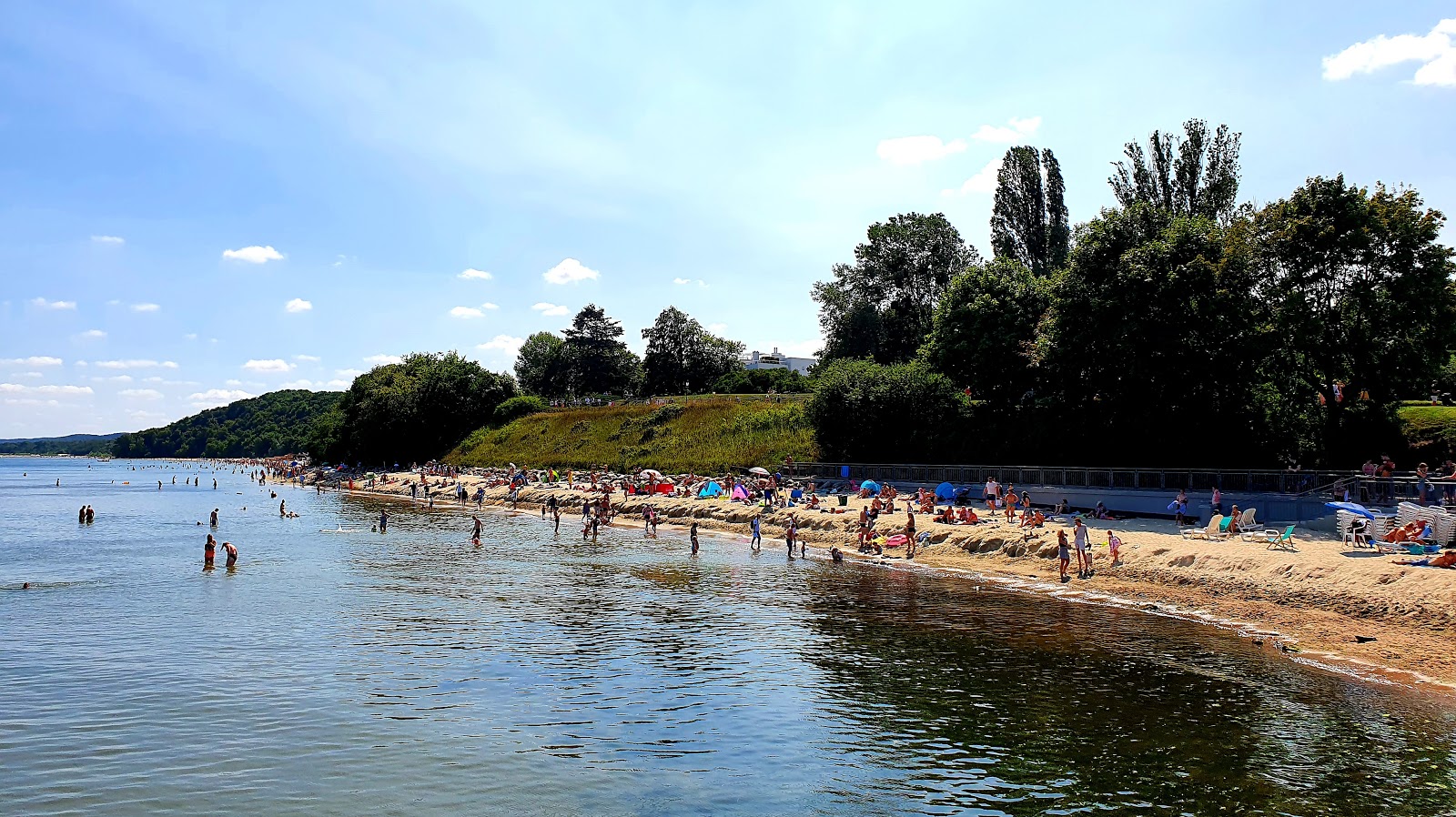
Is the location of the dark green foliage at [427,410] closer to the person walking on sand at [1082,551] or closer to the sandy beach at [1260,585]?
the sandy beach at [1260,585]

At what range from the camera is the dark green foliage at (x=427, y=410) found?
11519cm

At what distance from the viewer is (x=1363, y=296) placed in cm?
3703

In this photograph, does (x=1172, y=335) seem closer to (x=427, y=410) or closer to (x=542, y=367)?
(x=427, y=410)

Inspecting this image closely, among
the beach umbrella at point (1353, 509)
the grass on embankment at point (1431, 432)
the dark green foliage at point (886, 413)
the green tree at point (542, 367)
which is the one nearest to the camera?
the beach umbrella at point (1353, 509)

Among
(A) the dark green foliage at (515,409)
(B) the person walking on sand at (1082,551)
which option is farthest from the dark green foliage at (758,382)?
(B) the person walking on sand at (1082,551)

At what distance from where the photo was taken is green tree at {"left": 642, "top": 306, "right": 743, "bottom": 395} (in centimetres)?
12306

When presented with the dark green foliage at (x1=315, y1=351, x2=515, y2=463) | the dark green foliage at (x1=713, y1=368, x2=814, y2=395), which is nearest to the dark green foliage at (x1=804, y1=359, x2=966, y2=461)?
the dark green foliage at (x1=713, y1=368, x2=814, y2=395)

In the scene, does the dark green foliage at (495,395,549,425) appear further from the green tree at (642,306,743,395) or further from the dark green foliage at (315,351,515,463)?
the green tree at (642,306,743,395)

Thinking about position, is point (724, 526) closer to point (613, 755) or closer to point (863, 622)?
point (863, 622)

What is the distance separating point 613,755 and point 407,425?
108696mm

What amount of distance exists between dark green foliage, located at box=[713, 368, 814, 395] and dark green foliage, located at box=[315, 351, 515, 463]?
31040 mm

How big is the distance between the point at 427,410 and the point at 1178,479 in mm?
98855

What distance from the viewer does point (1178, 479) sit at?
3688cm

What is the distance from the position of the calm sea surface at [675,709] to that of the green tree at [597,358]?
327ft
